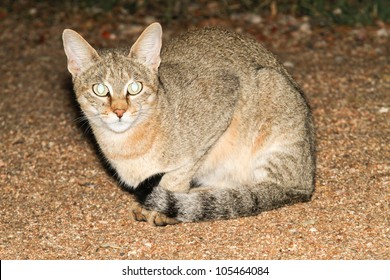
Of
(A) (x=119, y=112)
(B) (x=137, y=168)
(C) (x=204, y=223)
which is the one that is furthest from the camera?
(B) (x=137, y=168)

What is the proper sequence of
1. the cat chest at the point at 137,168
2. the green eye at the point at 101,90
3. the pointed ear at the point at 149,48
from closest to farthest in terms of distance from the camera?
the green eye at the point at 101,90 < the pointed ear at the point at 149,48 < the cat chest at the point at 137,168

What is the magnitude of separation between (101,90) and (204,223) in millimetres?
1245

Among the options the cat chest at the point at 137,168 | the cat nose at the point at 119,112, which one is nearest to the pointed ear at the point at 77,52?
the cat nose at the point at 119,112

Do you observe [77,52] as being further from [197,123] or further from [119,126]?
[197,123]

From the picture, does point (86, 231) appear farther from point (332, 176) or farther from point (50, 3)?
point (50, 3)

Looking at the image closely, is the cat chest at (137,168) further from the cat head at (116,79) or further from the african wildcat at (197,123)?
the cat head at (116,79)

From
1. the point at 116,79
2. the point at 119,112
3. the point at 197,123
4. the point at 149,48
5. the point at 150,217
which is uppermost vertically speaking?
the point at 149,48

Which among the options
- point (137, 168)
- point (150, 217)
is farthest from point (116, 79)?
point (150, 217)

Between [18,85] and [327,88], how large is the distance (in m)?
3.63

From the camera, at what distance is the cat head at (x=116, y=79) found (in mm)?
5113

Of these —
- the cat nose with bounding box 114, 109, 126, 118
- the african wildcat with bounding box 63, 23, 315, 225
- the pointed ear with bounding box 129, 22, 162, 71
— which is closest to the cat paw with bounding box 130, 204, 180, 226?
the african wildcat with bounding box 63, 23, 315, 225

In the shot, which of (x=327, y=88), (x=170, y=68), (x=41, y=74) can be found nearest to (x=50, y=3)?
(x=41, y=74)

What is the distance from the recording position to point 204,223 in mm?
5293

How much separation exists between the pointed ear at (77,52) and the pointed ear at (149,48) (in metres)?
0.30
